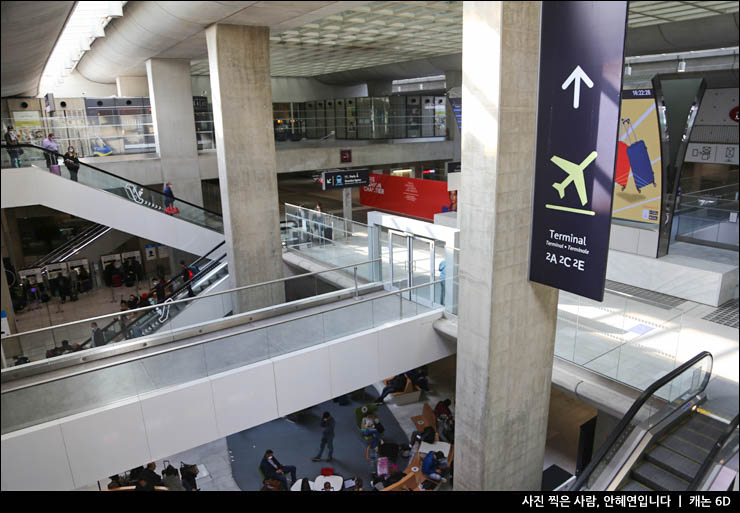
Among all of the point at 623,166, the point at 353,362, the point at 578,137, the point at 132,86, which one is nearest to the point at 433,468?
the point at 353,362

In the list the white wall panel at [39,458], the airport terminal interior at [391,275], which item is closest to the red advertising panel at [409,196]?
the airport terminal interior at [391,275]

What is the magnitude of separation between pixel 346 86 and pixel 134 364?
3451 centimetres

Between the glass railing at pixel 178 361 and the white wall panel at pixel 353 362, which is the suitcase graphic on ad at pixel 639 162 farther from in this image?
the white wall panel at pixel 353 362

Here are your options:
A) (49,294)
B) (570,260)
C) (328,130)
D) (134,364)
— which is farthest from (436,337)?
(328,130)

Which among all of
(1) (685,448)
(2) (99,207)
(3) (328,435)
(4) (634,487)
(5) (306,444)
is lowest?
(5) (306,444)

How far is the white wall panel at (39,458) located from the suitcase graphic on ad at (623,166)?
13.9 metres

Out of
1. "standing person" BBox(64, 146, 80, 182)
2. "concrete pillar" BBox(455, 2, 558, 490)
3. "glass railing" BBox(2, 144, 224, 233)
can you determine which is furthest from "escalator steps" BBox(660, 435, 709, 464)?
"standing person" BBox(64, 146, 80, 182)

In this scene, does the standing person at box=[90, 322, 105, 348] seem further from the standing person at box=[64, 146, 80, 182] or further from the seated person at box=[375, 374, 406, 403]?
the seated person at box=[375, 374, 406, 403]

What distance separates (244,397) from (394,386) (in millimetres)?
7525

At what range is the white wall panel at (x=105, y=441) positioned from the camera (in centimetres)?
693

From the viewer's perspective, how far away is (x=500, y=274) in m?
7.55

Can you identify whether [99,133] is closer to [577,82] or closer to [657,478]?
[577,82]

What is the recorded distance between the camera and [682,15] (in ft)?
45.7

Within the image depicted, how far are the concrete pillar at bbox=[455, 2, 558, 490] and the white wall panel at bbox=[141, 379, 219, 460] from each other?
4083 mm
